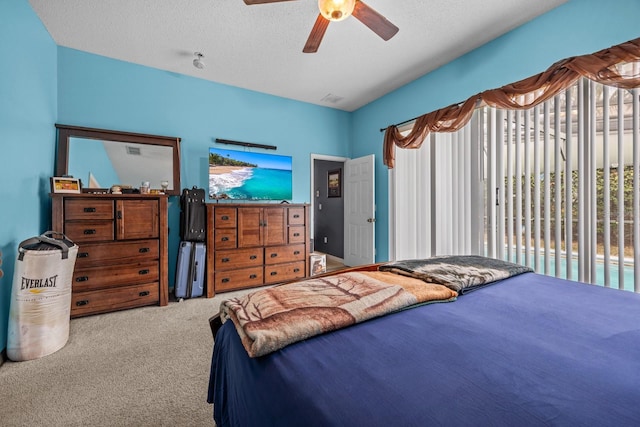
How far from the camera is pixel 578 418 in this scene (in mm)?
531

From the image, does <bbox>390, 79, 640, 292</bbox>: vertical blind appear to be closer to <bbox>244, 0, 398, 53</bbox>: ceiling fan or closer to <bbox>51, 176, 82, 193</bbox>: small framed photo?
<bbox>244, 0, 398, 53</bbox>: ceiling fan

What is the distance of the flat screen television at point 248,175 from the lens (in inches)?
143

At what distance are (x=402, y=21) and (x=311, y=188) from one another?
2644 millimetres

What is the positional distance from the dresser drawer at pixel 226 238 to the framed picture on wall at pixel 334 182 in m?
2.64

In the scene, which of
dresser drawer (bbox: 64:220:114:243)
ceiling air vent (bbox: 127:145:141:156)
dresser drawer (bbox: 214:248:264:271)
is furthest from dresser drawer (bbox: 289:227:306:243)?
ceiling air vent (bbox: 127:145:141:156)

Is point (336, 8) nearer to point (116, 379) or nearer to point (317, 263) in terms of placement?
point (116, 379)

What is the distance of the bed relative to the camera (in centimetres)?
56

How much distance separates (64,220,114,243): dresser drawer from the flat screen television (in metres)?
1.20

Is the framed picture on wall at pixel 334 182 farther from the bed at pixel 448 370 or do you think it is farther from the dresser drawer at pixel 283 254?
the bed at pixel 448 370

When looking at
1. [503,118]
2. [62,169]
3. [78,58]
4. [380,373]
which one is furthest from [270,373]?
[78,58]

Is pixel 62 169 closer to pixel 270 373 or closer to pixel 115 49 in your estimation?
pixel 115 49

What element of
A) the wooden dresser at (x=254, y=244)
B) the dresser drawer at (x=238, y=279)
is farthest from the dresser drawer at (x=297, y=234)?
the dresser drawer at (x=238, y=279)

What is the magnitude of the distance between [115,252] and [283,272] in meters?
1.93

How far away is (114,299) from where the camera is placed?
2.71 meters
